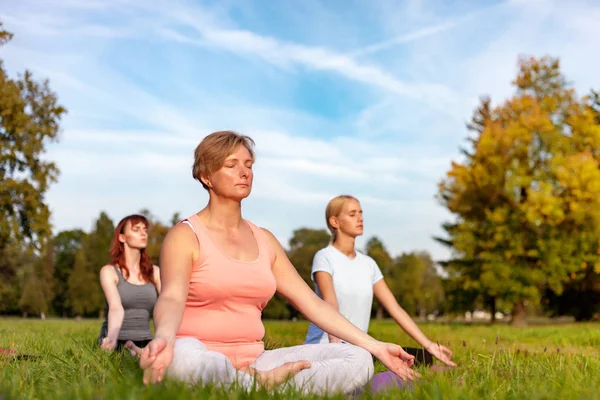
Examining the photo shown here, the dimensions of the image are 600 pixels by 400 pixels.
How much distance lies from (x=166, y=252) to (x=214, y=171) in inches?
23.5

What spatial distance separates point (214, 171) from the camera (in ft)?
13.8

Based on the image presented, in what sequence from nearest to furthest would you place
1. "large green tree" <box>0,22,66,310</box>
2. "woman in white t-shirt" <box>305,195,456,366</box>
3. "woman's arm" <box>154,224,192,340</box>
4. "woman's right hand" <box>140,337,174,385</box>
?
"woman's right hand" <box>140,337,174,385</box> < "woman's arm" <box>154,224,192,340</box> < "woman in white t-shirt" <box>305,195,456,366</box> < "large green tree" <box>0,22,66,310</box>

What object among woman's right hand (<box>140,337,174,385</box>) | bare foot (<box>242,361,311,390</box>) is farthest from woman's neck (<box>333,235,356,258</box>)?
woman's right hand (<box>140,337,174,385</box>)

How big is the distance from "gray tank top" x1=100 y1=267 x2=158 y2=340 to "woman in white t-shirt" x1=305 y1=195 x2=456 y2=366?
2.20m

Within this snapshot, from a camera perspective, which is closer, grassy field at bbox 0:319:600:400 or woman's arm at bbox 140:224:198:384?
grassy field at bbox 0:319:600:400

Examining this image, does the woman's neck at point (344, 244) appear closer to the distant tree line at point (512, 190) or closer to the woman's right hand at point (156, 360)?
the woman's right hand at point (156, 360)

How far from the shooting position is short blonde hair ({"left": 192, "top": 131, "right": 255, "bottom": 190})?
13.7 feet

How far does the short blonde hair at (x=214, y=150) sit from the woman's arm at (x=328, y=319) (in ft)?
2.32

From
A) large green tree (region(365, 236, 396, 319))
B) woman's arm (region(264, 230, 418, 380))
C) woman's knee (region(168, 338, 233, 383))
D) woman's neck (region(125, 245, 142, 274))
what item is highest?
large green tree (region(365, 236, 396, 319))

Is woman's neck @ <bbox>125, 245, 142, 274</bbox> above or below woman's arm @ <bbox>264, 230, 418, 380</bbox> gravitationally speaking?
above

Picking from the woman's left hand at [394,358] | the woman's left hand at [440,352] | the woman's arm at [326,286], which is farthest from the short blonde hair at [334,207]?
the woman's left hand at [394,358]

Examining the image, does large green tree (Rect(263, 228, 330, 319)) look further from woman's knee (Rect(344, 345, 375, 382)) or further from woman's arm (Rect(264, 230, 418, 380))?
woman's knee (Rect(344, 345, 375, 382))

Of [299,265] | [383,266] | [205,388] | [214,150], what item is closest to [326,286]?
[214,150]

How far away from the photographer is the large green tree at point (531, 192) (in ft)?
92.0
